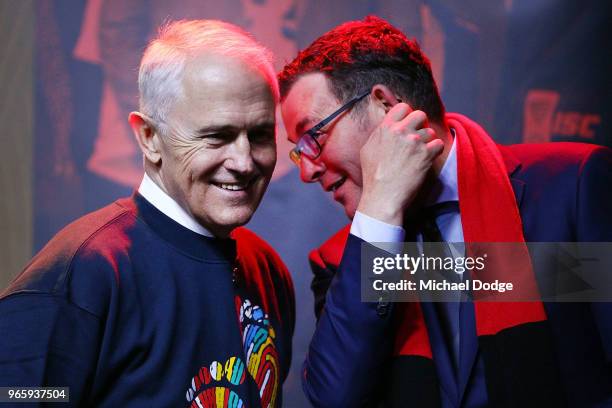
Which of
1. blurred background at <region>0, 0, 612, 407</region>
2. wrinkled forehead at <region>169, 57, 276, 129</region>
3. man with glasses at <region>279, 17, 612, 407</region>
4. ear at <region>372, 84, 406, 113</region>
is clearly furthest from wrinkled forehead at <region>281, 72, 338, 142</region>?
blurred background at <region>0, 0, 612, 407</region>

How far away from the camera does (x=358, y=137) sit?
1953 millimetres

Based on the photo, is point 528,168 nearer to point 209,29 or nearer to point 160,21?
point 209,29

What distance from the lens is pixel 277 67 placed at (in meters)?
2.88

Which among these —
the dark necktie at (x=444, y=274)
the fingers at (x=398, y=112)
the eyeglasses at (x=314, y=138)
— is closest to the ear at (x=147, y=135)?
the eyeglasses at (x=314, y=138)

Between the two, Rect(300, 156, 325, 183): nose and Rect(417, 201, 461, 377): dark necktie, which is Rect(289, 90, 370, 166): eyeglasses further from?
Rect(417, 201, 461, 377): dark necktie

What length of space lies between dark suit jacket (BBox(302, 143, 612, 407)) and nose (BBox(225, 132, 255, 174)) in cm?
31

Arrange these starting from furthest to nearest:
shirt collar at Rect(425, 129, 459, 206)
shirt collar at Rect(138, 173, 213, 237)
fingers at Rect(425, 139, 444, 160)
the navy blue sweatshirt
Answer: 1. shirt collar at Rect(425, 129, 459, 206)
2. fingers at Rect(425, 139, 444, 160)
3. shirt collar at Rect(138, 173, 213, 237)
4. the navy blue sweatshirt

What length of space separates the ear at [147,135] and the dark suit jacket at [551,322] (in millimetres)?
501

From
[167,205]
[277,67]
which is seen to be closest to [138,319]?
[167,205]

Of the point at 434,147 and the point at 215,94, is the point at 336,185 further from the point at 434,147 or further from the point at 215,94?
the point at 215,94

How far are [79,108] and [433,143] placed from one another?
62.5 inches

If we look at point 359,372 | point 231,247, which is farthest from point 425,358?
point 231,247

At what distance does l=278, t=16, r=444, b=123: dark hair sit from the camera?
197 centimetres

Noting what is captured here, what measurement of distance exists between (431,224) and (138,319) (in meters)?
0.85
